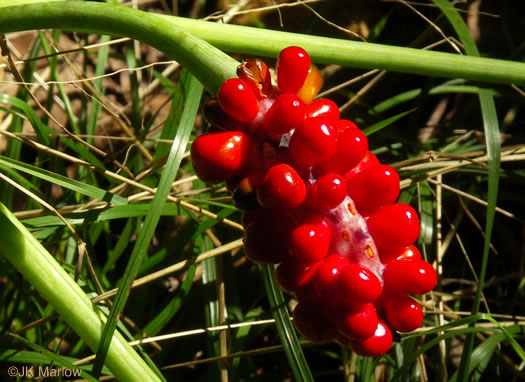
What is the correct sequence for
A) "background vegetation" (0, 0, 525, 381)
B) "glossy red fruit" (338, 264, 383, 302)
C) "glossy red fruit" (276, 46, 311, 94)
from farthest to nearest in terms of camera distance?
"background vegetation" (0, 0, 525, 381) < "glossy red fruit" (276, 46, 311, 94) < "glossy red fruit" (338, 264, 383, 302)

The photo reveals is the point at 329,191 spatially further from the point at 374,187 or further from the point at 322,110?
the point at 322,110

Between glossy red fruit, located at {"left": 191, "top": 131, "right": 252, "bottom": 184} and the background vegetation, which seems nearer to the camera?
glossy red fruit, located at {"left": 191, "top": 131, "right": 252, "bottom": 184}

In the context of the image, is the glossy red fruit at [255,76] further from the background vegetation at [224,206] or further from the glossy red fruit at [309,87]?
the background vegetation at [224,206]

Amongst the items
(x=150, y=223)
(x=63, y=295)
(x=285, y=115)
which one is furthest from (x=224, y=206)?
(x=285, y=115)

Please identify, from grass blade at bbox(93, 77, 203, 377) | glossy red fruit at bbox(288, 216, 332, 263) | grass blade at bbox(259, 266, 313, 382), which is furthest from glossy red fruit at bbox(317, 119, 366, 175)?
grass blade at bbox(259, 266, 313, 382)

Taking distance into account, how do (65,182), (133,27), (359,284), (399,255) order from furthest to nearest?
(65,182) → (133,27) → (399,255) → (359,284)

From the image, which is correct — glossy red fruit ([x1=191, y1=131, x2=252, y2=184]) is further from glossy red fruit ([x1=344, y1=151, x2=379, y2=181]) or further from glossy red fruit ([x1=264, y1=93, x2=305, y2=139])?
glossy red fruit ([x1=344, y1=151, x2=379, y2=181])

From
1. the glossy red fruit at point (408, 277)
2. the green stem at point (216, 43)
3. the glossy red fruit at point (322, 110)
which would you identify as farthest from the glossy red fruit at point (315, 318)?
the green stem at point (216, 43)

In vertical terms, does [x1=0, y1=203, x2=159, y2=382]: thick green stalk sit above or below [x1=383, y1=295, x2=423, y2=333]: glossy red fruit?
above
